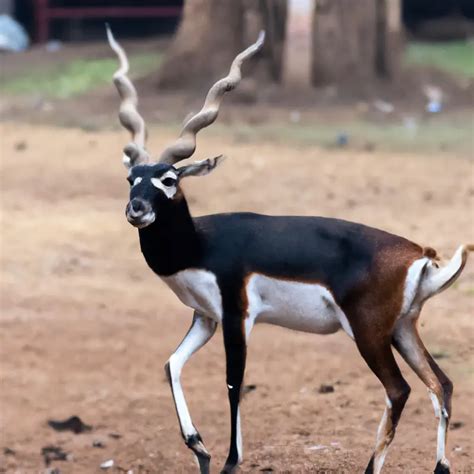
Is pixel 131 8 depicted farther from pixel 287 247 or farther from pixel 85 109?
pixel 287 247

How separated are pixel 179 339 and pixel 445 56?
11.2 metres

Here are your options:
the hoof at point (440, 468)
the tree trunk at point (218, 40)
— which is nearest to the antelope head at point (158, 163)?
the hoof at point (440, 468)

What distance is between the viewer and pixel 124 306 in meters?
7.85

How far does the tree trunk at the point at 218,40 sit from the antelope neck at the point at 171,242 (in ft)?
33.2

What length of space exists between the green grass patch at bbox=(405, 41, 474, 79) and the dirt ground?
189 inches

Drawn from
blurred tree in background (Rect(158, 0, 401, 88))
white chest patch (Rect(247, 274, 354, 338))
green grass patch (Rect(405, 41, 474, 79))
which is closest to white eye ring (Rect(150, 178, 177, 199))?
white chest patch (Rect(247, 274, 354, 338))

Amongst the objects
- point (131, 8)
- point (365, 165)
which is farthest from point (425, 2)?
point (365, 165)

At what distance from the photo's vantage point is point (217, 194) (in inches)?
416

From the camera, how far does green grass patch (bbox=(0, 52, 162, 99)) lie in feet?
52.5

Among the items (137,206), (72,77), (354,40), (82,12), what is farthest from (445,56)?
(137,206)

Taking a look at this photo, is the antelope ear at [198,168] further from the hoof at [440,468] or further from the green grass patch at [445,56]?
the green grass patch at [445,56]

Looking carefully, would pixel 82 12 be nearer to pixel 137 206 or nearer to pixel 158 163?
pixel 158 163

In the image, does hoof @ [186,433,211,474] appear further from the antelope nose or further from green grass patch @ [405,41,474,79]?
green grass patch @ [405,41,474,79]

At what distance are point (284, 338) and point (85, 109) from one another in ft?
26.6
